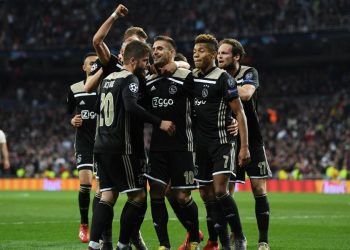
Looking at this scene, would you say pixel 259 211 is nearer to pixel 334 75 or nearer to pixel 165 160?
pixel 165 160

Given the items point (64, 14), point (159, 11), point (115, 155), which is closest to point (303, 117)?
point (159, 11)

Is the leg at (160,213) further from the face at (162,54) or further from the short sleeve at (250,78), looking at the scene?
the short sleeve at (250,78)

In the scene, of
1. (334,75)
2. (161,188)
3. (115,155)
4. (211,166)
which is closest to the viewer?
(115,155)

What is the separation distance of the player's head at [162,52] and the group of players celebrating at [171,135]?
0.04 ft

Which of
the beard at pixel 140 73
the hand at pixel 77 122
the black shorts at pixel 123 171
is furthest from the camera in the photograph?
the hand at pixel 77 122

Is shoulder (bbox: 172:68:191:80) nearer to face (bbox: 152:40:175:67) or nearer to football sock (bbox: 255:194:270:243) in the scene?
face (bbox: 152:40:175:67)

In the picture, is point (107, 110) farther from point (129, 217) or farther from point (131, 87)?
point (129, 217)

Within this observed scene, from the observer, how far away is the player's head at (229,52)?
996 cm

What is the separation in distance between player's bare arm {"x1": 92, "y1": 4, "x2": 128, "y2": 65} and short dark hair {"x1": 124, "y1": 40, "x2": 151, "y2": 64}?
1.25 ft

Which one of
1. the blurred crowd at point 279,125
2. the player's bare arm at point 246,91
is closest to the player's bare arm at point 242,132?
the player's bare arm at point 246,91

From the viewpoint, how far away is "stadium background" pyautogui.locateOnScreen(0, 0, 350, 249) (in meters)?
35.4

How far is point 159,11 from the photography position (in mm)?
42188

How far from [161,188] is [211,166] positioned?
33.8 inches

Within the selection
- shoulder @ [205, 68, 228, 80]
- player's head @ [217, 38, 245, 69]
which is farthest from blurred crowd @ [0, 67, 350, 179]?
shoulder @ [205, 68, 228, 80]
